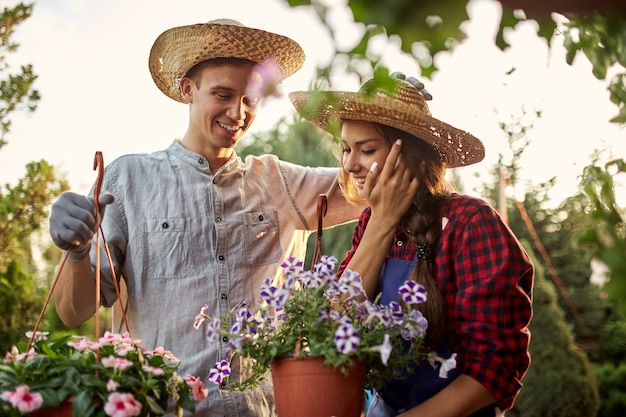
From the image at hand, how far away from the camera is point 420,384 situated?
1.87 metres

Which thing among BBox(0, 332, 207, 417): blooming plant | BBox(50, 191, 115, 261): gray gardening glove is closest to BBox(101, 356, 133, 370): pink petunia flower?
BBox(0, 332, 207, 417): blooming plant

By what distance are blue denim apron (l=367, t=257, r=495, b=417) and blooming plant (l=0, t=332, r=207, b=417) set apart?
54cm

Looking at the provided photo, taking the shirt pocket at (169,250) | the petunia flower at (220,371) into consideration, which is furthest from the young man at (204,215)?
the petunia flower at (220,371)

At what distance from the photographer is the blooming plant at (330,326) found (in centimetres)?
163

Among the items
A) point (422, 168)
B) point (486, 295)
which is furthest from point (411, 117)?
point (486, 295)

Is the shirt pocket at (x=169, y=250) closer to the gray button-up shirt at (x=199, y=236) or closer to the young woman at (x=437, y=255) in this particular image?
the gray button-up shirt at (x=199, y=236)

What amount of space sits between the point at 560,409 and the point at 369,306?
18.2ft

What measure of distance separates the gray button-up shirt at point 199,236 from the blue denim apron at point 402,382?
531 millimetres

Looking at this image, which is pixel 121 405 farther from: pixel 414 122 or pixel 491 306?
pixel 414 122

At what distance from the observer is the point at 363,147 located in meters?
2.12

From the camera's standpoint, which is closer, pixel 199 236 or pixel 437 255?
pixel 437 255

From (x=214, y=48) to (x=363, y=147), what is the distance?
2.69 ft

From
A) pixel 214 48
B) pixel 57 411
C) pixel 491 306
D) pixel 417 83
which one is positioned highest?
pixel 214 48

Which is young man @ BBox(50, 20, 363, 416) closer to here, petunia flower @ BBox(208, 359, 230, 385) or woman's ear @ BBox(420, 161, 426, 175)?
petunia flower @ BBox(208, 359, 230, 385)
